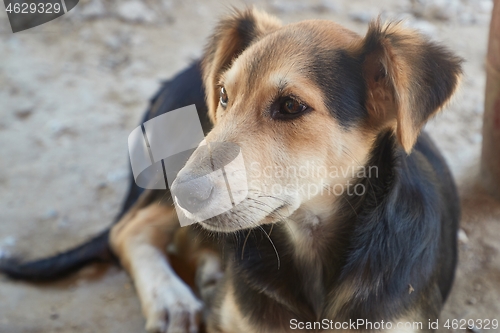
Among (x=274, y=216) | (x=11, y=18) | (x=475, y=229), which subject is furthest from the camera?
(x=11, y=18)

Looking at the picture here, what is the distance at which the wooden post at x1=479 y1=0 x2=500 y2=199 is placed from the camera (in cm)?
297

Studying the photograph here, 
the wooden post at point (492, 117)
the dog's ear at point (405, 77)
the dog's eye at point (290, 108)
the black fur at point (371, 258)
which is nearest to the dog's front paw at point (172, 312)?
the black fur at point (371, 258)

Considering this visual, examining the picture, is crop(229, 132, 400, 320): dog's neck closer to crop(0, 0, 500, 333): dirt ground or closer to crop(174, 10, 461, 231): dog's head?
crop(174, 10, 461, 231): dog's head

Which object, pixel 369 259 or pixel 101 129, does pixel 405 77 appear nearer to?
pixel 369 259

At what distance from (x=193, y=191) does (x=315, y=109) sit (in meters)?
0.54

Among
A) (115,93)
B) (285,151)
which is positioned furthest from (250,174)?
(115,93)

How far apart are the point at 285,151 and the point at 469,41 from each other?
4.25m

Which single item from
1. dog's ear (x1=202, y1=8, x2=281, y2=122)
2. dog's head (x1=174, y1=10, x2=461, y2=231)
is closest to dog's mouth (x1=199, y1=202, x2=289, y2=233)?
dog's head (x1=174, y1=10, x2=461, y2=231)

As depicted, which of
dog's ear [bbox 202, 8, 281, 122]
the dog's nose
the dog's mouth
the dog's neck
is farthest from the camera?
dog's ear [bbox 202, 8, 281, 122]

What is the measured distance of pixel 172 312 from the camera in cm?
254

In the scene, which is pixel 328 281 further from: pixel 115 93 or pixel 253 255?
pixel 115 93

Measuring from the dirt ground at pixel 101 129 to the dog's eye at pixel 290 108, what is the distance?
568 millimetres

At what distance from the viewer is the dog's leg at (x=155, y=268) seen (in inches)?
99.5

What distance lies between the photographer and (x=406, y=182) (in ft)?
6.49
